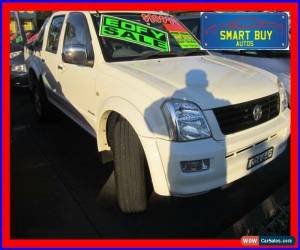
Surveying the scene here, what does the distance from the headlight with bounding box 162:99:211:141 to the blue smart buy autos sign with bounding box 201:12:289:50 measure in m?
0.71

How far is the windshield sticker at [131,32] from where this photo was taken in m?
3.62

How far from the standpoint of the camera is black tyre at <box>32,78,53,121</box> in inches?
213

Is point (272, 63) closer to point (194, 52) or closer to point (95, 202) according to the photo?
point (194, 52)

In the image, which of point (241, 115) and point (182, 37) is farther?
point (182, 37)

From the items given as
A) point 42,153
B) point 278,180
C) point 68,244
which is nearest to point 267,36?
point 278,180

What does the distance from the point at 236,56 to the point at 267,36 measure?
145 cm

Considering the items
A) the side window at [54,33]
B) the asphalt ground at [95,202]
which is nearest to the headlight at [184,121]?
the asphalt ground at [95,202]

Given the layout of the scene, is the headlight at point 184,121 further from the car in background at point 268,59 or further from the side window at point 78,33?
the car in background at point 268,59

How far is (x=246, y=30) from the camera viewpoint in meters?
3.02

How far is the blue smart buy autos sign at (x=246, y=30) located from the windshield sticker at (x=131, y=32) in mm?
703

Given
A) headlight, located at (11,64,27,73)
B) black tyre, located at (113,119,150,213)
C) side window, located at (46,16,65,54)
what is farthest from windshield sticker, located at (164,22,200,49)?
headlight, located at (11,64,27,73)

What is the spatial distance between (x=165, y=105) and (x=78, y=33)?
5.85 feet

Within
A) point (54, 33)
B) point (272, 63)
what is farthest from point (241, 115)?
point (54, 33)

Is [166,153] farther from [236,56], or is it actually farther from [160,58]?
[236,56]
